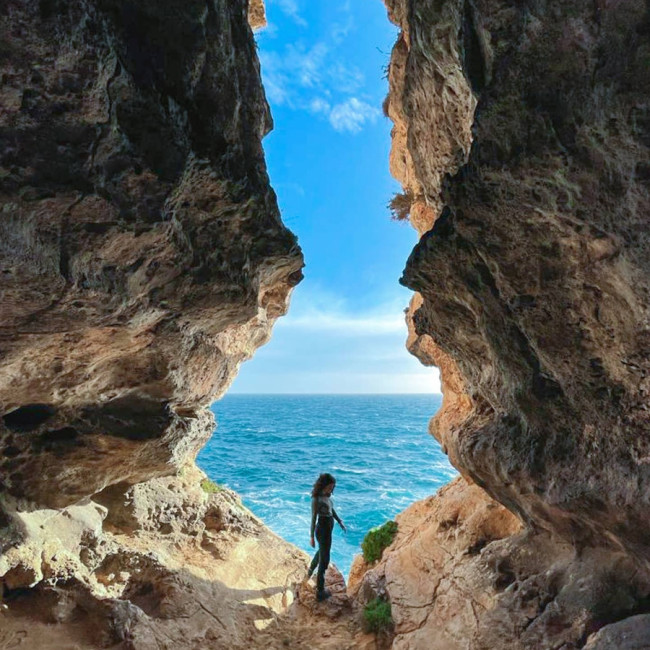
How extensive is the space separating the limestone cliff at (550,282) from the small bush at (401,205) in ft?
15.6

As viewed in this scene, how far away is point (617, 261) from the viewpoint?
16.3 ft

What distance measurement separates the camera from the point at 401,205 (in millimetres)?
13984

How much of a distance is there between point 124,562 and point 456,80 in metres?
12.3

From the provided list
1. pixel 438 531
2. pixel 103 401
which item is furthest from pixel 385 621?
pixel 103 401

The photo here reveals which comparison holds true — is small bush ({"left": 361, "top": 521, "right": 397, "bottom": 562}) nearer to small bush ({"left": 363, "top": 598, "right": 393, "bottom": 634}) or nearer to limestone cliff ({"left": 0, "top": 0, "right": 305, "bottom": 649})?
limestone cliff ({"left": 0, "top": 0, "right": 305, "bottom": 649})

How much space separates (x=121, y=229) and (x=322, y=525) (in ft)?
26.5

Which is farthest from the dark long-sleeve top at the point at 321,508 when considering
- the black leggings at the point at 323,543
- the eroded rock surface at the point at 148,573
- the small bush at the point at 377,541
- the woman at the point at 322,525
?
the small bush at the point at 377,541

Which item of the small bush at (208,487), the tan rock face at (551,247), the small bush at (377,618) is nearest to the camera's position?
the tan rock face at (551,247)

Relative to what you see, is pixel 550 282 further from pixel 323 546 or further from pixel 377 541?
pixel 377 541

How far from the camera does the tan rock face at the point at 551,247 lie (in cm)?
482

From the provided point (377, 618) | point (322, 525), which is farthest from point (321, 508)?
point (377, 618)

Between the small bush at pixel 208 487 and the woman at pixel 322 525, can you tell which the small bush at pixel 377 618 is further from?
the small bush at pixel 208 487

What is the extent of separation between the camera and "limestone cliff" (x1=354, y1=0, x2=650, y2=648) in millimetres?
4867

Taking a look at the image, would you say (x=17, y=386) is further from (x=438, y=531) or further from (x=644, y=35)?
(x=438, y=531)
